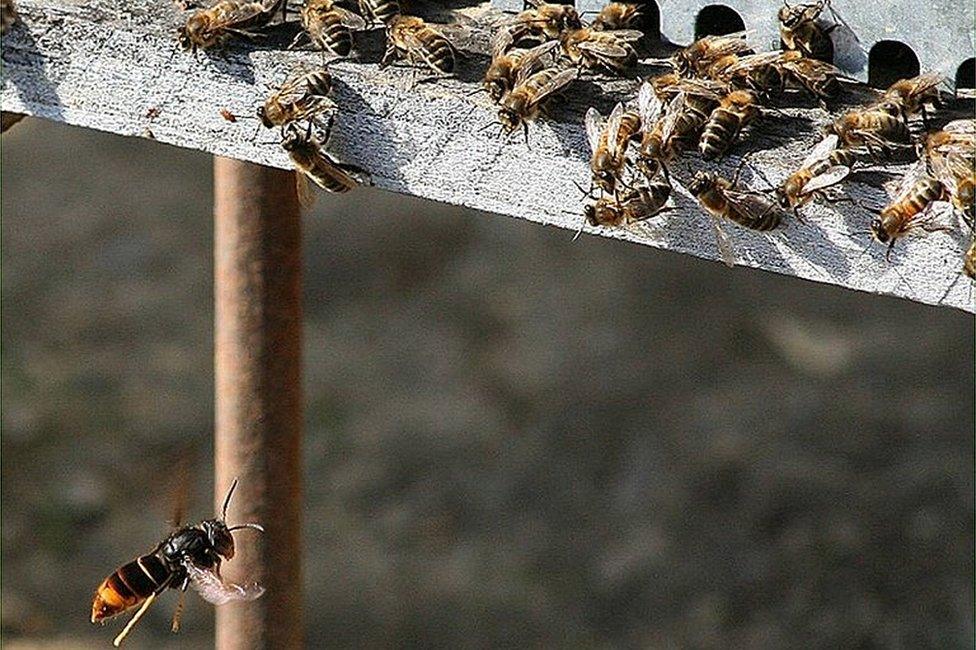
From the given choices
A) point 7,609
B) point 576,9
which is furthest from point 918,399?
point 576,9

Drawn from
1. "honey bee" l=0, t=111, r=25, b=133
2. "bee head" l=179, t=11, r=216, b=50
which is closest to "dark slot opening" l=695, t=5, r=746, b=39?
"bee head" l=179, t=11, r=216, b=50

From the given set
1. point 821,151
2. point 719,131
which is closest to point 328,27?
point 719,131

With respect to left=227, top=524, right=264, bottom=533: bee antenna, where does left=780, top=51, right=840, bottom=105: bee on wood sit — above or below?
above

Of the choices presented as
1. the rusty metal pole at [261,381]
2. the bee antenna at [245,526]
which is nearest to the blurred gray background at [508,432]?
the rusty metal pole at [261,381]

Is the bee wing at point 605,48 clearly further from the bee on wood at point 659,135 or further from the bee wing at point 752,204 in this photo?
the bee wing at point 752,204

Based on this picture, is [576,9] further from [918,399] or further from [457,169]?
[918,399]

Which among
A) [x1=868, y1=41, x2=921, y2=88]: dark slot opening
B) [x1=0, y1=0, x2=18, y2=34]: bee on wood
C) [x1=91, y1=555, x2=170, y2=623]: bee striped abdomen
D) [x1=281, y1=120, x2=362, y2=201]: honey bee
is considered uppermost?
[x1=0, y1=0, x2=18, y2=34]: bee on wood

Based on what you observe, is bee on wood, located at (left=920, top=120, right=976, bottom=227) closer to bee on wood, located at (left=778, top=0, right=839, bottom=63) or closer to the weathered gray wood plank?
the weathered gray wood plank

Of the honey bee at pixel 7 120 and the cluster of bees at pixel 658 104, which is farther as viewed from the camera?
the honey bee at pixel 7 120
